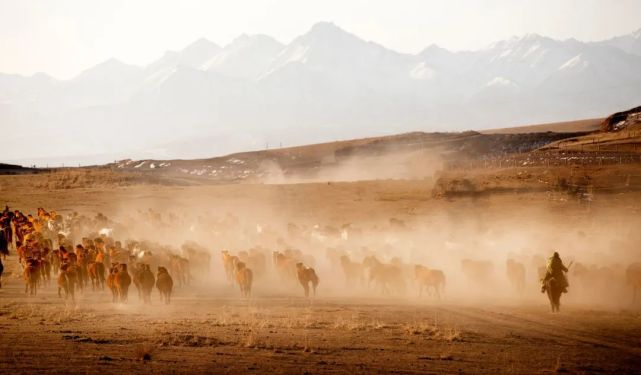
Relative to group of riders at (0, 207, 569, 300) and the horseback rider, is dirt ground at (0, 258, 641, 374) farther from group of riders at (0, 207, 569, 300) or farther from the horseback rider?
group of riders at (0, 207, 569, 300)

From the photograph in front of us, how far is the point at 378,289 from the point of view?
2183cm

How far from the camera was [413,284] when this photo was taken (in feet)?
70.1

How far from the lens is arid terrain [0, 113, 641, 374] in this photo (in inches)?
475

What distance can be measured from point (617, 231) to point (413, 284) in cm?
1356

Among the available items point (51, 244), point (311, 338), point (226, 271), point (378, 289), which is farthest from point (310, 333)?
point (51, 244)

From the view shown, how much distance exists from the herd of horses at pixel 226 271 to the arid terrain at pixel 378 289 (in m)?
0.24

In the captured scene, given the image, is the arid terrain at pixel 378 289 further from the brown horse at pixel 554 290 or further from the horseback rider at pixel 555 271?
the horseback rider at pixel 555 271

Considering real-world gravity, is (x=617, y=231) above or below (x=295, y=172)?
below

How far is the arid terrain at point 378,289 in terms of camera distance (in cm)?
1207

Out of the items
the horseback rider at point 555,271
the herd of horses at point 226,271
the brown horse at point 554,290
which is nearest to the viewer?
the brown horse at point 554,290

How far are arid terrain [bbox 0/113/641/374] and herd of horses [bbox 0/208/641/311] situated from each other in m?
0.24

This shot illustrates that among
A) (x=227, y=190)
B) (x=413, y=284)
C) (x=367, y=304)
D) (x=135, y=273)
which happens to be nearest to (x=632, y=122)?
(x=227, y=190)

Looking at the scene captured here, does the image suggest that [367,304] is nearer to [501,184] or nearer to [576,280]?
[576,280]

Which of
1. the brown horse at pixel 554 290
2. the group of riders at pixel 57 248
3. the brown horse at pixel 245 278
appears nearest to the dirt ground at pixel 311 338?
the brown horse at pixel 554 290
